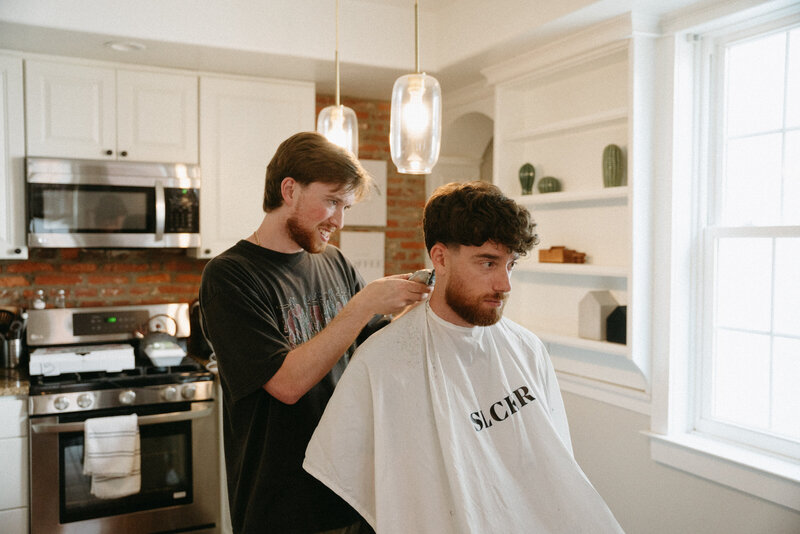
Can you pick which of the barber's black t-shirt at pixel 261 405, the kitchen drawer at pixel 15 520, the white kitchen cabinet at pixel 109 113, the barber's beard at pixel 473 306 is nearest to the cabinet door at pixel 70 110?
the white kitchen cabinet at pixel 109 113

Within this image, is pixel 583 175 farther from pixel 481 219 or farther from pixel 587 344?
pixel 481 219

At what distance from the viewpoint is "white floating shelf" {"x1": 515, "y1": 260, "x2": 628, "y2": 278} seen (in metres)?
2.71

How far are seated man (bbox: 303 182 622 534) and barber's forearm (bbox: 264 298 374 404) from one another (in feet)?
0.24

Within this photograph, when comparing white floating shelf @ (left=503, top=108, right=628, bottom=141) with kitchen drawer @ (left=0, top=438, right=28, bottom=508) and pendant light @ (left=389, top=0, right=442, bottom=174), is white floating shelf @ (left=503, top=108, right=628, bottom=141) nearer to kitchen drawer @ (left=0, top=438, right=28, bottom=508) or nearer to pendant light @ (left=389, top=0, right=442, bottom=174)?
pendant light @ (left=389, top=0, right=442, bottom=174)

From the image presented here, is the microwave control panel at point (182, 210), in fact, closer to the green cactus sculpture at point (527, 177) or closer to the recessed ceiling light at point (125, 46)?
the recessed ceiling light at point (125, 46)

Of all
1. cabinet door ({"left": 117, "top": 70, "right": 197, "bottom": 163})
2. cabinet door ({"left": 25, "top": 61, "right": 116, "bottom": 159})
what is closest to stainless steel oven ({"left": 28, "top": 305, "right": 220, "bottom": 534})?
cabinet door ({"left": 25, "top": 61, "right": 116, "bottom": 159})

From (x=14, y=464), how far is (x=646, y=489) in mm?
2746

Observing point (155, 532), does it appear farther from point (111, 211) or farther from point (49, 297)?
point (111, 211)

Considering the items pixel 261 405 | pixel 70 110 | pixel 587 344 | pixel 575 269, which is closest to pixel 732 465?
pixel 587 344

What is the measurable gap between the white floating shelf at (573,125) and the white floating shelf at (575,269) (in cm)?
62

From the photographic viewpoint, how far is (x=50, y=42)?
9.96ft

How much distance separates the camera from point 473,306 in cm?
160

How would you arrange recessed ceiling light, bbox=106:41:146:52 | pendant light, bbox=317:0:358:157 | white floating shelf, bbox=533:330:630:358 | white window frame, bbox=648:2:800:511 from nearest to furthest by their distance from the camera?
pendant light, bbox=317:0:358:157
white window frame, bbox=648:2:800:511
white floating shelf, bbox=533:330:630:358
recessed ceiling light, bbox=106:41:146:52

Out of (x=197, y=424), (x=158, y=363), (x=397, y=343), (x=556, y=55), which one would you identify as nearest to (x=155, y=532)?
(x=197, y=424)
